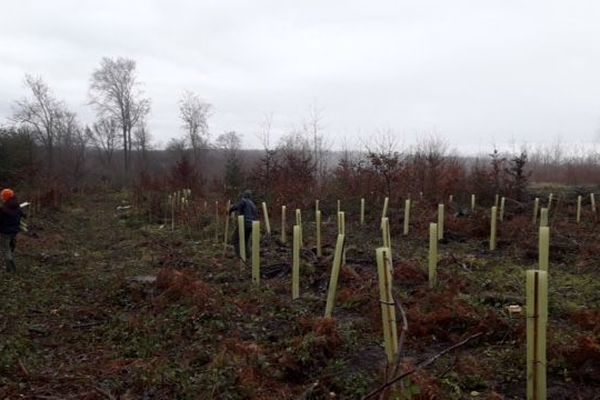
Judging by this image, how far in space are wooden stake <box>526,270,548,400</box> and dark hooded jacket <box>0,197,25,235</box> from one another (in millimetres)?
10279

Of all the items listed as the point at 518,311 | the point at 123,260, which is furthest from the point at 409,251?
the point at 123,260

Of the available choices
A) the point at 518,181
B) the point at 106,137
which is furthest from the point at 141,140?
the point at 518,181

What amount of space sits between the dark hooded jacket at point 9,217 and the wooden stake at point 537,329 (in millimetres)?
10279

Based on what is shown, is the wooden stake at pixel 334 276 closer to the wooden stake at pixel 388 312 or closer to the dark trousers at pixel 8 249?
the wooden stake at pixel 388 312

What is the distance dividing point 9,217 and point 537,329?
10.4 meters

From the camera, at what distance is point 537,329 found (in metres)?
4.10

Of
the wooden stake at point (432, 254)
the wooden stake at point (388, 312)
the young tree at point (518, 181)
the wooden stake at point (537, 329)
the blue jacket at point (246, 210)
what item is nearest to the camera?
the wooden stake at point (537, 329)

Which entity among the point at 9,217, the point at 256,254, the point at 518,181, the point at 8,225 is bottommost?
the point at 256,254

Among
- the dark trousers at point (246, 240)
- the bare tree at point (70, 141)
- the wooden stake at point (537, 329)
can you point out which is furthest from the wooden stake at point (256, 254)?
the bare tree at point (70, 141)

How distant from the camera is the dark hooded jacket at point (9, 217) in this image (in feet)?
36.1

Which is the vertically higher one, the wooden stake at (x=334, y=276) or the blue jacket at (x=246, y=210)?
the blue jacket at (x=246, y=210)

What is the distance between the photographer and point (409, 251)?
12312mm

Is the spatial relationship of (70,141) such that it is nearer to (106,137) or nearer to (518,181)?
(106,137)

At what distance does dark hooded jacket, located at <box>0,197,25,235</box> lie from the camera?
11.0 meters
